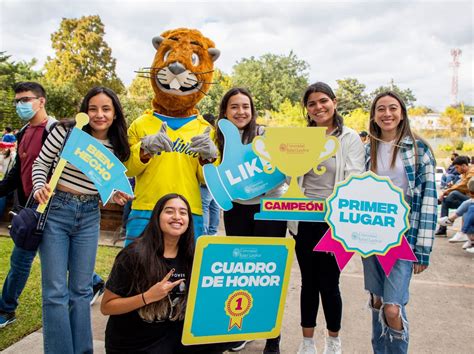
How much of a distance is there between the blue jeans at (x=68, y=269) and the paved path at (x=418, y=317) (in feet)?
1.56

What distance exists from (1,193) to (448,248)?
230 inches

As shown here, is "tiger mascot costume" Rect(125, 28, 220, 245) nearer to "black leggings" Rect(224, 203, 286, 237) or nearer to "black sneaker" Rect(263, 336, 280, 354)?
"black leggings" Rect(224, 203, 286, 237)

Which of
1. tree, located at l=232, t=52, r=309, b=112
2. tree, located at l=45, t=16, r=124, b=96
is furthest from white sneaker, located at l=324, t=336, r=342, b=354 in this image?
tree, located at l=232, t=52, r=309, b=112

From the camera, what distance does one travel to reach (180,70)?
2.55 m

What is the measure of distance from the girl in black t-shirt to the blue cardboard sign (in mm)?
144

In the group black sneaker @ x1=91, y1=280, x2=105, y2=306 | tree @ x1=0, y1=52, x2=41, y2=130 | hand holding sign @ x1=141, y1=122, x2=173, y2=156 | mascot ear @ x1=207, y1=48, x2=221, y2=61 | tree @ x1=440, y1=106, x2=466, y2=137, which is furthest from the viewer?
tree @ x1=440, y1=106, x2=466, y2=137

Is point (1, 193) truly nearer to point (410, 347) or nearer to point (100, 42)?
point (410, 347)

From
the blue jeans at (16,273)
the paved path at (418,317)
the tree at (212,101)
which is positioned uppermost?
the tree at (212,101)

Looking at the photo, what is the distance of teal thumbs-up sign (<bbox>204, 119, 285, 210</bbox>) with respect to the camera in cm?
229

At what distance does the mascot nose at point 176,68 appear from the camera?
2.54 m

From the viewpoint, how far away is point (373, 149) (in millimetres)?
2318

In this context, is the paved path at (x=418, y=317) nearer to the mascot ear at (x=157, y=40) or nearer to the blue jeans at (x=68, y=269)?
the blue jeans at (x=68, y=269)

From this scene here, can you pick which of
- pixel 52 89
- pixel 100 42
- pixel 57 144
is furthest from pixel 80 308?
pixel 100 42

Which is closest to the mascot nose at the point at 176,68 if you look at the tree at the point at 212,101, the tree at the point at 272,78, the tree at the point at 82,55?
the tree at the point at 212,101
